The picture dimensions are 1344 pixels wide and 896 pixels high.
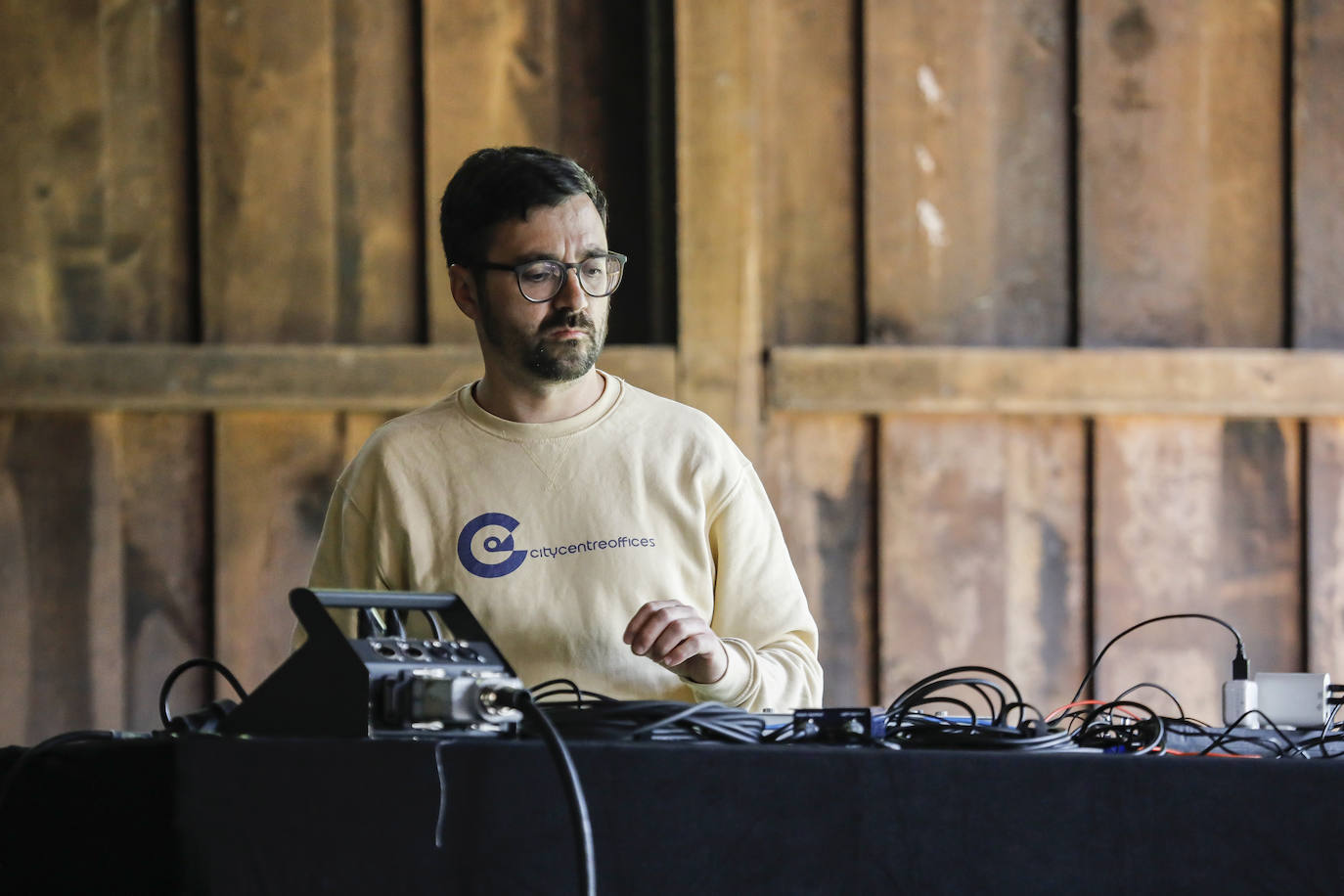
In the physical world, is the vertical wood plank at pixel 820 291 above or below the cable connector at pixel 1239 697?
above

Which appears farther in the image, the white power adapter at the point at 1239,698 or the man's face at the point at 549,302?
the man's face at the point at 549,302

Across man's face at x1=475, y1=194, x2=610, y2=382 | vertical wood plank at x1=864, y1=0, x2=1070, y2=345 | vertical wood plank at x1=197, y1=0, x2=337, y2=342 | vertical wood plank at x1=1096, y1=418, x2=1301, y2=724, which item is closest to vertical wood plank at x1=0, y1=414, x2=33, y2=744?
vertical wood plank at x1=197, y1=0, x2=337, y2=342

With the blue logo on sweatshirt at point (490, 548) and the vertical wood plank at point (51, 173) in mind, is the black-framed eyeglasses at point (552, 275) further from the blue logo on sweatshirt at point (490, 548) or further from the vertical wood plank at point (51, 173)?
the vertical wood plank at point (51, 173)

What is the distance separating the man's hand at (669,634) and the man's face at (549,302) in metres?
0.44

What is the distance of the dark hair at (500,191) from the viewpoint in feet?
5.11

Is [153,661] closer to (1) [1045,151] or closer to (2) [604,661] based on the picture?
(2) [604,661]

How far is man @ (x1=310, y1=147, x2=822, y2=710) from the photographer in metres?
1.51

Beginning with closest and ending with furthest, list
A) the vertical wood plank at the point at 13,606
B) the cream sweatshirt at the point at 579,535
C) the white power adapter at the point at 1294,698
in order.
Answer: the white power adapter at the point at 1294,698
the cream sweatshirt at the point at 579,535
the vertical wood plank at the point at 13,606

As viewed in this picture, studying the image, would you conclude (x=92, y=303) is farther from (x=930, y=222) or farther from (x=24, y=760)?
(x=24, y=760)

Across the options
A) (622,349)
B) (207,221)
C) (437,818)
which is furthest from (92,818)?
(207,221)

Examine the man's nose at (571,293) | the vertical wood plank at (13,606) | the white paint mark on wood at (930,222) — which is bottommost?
the vertical wood plank at (13,606)

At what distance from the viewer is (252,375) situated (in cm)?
251

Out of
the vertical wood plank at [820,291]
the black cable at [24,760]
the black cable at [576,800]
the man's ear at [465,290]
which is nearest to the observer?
the black cable at [576,800]

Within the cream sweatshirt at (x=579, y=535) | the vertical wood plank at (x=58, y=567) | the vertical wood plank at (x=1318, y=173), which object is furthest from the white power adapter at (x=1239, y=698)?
the vertical wood plank at (x=58, y=567)
